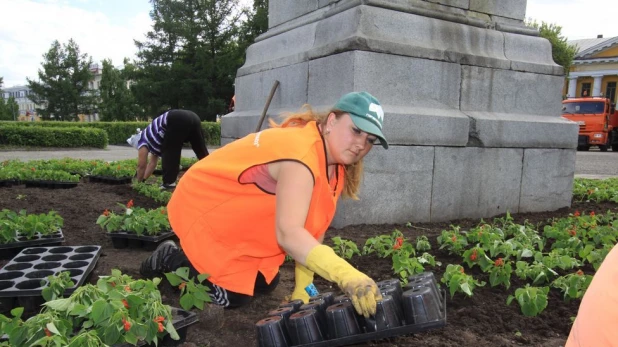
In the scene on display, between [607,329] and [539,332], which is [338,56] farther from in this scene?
[607,329]

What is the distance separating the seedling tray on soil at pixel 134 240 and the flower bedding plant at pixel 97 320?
64.6 inches

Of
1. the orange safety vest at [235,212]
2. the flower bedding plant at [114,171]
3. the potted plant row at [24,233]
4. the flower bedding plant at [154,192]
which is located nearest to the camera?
the orange safety vest at [235,212]

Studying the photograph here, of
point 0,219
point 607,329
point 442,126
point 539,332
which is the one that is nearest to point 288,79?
point 442,126

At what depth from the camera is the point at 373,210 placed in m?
4.34

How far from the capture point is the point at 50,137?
56.2ft

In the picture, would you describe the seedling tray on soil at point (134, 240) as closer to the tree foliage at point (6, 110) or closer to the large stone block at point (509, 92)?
the large stone block at point (509, 92)

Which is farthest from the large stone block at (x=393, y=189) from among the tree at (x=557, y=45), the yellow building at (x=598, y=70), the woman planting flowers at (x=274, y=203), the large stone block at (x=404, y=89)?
the yellow building at (x=598, y=70)

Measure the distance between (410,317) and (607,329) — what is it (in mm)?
984

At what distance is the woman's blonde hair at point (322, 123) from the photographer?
7.31 ft

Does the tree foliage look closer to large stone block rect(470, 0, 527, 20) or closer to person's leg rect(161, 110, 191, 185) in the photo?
person's leg rect(161, 110, 191, 185)

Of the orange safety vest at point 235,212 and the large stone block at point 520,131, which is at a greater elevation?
the large stone block at point 520,131

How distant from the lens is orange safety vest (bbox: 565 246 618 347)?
0.83 meters

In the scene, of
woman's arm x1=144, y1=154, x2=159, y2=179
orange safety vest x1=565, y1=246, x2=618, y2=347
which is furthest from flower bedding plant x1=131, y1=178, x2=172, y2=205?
orange safety vest x1=565, y1=246, x2=618, y2=347

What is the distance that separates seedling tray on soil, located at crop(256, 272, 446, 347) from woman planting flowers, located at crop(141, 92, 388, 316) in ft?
0.29
